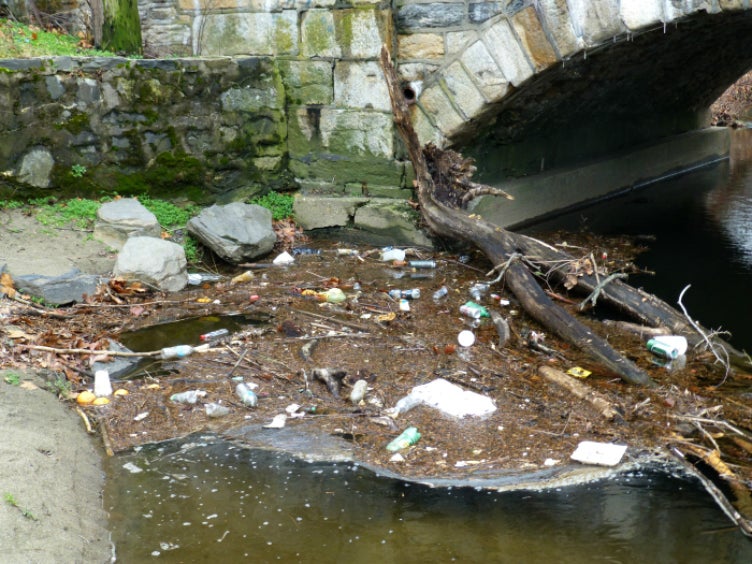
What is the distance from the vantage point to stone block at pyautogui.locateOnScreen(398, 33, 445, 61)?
20.4 feet

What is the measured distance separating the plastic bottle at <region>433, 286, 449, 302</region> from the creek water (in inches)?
83.7

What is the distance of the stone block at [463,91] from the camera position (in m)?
6.16

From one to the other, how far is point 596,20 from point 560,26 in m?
0.25

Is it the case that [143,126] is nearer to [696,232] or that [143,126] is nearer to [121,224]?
[121,224]

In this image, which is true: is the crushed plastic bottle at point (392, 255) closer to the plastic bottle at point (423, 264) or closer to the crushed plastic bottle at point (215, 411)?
the plastic bottle at point (423, 264)

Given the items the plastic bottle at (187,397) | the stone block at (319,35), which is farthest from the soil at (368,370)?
the stone block at (319,35)

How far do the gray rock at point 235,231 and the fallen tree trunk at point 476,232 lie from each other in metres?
1.26

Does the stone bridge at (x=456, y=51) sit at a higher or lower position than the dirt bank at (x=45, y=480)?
higher

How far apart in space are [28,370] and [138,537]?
1.40m

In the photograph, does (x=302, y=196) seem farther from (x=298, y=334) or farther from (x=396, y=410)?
(x=396, y=410)

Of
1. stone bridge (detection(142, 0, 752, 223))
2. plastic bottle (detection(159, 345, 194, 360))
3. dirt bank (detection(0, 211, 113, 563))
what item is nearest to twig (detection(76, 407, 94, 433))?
dirt bank (detection(0, 211, 113, 563))

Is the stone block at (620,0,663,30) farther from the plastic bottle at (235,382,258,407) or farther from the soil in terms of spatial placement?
the plastic bottle at (235,382,258,407)

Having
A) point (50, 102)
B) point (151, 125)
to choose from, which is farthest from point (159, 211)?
point (50, 102)

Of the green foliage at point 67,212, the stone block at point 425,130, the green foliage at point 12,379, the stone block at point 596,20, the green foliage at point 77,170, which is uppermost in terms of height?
the stone block at point 596,20
